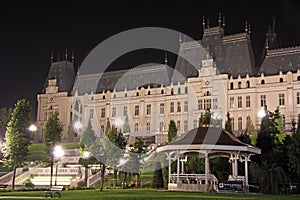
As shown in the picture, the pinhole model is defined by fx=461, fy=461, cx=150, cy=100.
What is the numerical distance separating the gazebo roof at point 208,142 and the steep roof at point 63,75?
62.2 metres

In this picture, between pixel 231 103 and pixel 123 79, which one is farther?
pixel 123 79

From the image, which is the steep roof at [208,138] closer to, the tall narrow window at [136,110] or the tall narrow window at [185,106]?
the tall narrow window at [185,106]

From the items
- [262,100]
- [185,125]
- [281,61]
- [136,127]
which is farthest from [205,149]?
[136,127]

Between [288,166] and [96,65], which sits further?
[96,65]

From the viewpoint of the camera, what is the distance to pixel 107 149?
35688 millimetres

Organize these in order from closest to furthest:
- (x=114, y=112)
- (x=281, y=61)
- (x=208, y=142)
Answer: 1. (x=208, y=142)
2. (x=281, y=61)
3. (x=114, y=112)

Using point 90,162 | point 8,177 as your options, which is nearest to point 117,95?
point 8,177

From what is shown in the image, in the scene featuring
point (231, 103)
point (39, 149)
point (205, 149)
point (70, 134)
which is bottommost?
point (205, 149)

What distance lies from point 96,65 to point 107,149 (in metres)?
59.8

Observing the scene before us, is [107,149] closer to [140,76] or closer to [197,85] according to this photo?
[197,85]

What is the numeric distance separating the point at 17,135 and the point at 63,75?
5297cm

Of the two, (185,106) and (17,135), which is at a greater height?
(185,106)

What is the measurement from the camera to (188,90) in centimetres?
7088

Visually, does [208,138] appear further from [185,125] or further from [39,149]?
[39,149]
